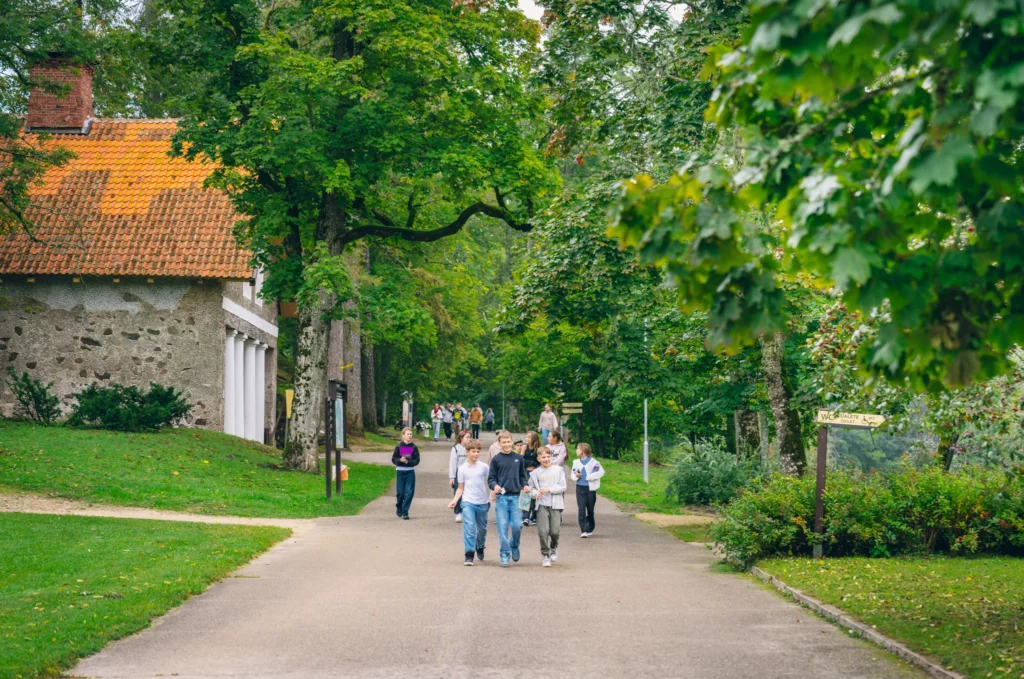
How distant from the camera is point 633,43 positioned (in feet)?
66.9

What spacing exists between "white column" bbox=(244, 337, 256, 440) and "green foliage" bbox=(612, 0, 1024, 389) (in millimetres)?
32674

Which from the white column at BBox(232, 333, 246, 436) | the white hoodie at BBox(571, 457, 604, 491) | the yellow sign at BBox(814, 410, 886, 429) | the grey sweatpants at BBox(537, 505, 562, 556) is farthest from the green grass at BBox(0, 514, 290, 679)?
the white column at BBox(232, 333, 246, 436)

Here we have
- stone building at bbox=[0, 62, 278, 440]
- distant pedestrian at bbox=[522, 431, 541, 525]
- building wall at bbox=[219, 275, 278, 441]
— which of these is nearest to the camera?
distant pedestrian at bbox=[522, 431, 541, 525]

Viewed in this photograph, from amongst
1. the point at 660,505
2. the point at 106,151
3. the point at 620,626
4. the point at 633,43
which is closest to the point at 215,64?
the point at 106,151

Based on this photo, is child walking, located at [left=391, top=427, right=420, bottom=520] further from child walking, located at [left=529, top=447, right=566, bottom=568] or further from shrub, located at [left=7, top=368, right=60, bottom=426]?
shrub, located at [left=7, top=368, right=60, bottom=426]

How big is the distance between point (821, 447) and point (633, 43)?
8.02 metres

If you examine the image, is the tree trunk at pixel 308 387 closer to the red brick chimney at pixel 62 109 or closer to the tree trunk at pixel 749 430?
the tree trunk at pixel 749 430

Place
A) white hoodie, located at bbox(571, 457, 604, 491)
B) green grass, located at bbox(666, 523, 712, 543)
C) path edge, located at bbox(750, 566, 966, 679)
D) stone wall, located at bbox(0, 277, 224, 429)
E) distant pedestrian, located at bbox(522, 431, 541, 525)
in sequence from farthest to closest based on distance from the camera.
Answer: stone wall, located at bbox(0, 277, 224, 429)
distant pedestrian, located at bbox(522, 431, 541, 525)
white hoodie, located at bbox(571, 457, 604, 491)
green grass, located at bbox(666, 523, 712, 543)
path edge, located at bbox(750, 566, 966, 679)

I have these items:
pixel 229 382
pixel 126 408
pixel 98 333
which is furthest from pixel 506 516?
pixel 98 333

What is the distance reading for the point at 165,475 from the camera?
2452 cm

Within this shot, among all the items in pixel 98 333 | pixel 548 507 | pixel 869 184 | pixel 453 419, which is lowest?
pixel 548 507

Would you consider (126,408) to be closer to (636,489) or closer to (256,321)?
(256,321)

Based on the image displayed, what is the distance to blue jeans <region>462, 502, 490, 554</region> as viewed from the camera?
1659cm

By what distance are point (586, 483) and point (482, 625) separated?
9168mm
